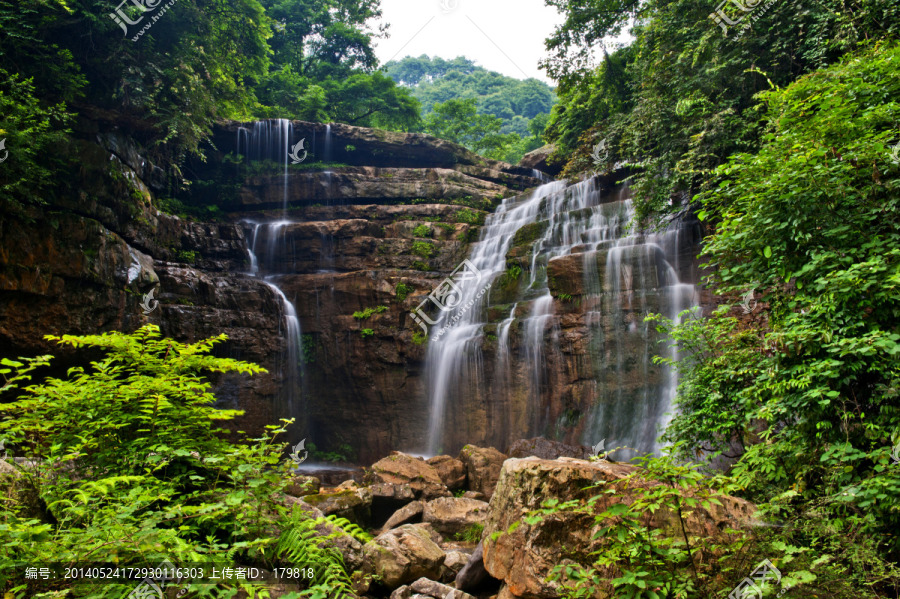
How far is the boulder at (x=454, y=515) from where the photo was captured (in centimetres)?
700

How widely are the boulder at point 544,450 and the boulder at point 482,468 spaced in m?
0.43

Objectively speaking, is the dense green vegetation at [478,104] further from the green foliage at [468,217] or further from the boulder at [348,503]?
the boulder at [348,503]

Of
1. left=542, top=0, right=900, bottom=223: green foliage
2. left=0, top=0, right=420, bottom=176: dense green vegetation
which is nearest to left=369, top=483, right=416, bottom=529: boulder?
left=542, top=0, right=900, bottom=223: green foliage

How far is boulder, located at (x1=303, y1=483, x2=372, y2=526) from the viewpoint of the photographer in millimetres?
6992

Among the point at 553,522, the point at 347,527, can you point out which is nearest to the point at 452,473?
the point at 553,522

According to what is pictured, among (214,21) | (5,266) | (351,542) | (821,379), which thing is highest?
(214,21)

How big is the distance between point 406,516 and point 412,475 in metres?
2.03

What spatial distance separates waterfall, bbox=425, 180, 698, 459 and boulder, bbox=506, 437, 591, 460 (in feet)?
3.16

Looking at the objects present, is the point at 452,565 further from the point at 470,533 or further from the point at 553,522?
the point at 553,522

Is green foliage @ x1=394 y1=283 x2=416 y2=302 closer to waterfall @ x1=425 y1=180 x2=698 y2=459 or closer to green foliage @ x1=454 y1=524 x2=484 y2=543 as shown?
waterfall @ x1=425 y1=180 x2=698 y2=459

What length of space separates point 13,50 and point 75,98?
1382 mm

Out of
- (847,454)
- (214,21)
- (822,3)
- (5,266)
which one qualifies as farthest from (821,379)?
(214,21)

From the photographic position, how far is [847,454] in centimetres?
346

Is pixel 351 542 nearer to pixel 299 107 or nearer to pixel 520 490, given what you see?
pixel 520 490
